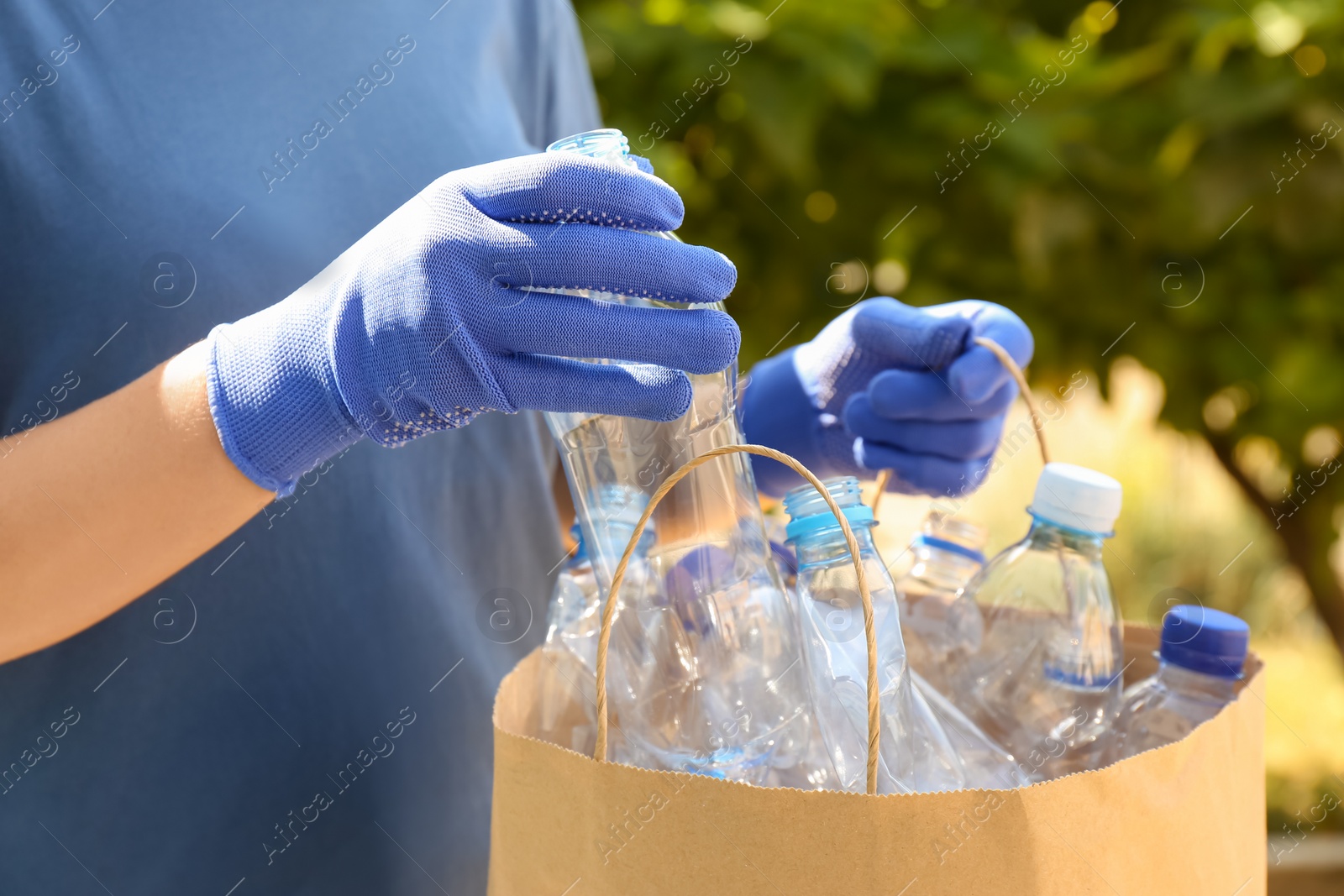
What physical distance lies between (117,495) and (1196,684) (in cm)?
77

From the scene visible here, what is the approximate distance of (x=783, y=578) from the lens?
0.78 m

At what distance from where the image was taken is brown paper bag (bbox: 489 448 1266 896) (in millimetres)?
501

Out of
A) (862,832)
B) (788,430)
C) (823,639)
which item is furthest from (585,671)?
(788,430)

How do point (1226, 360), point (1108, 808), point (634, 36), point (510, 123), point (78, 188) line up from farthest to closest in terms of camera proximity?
point (1226, 360) < point (634, 36) < point (510, 123) < point (78, 188) < point (1108, 808)

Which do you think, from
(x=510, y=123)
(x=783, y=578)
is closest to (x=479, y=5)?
(x=510, y=123)

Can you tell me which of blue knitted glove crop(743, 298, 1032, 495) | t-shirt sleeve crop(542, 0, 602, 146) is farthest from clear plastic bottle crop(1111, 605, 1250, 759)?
t-shirt sleeve crop(542, 0, 602, 146)

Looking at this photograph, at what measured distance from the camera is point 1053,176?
1.62 m

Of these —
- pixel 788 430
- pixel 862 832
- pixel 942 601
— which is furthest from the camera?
pixel 788 430

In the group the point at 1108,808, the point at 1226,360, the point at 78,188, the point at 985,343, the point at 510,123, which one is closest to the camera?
the point at 1108,808

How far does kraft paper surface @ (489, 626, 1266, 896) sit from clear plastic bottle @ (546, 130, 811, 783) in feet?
0.42

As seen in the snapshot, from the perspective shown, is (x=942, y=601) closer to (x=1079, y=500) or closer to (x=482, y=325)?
(x=1079, y=500)

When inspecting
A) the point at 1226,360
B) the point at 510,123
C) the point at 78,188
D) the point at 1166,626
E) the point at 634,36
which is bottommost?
the point at 1226,360

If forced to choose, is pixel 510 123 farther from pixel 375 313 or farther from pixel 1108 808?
pixel 1108 808

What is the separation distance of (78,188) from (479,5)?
458mm
